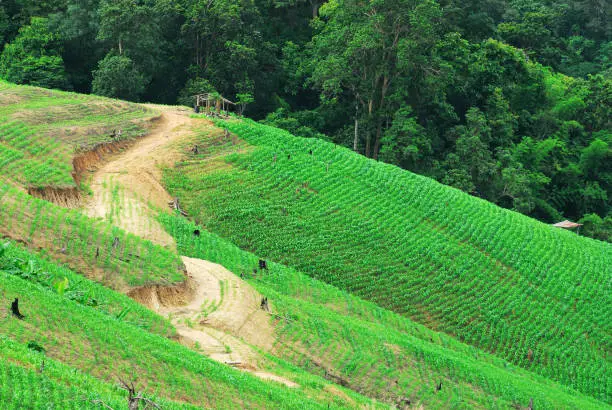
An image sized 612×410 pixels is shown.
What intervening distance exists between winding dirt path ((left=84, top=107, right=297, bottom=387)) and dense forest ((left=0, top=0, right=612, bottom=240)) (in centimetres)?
1003

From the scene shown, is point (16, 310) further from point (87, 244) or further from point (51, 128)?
point (51, 128)

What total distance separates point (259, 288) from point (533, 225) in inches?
657

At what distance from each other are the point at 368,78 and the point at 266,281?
883 inches

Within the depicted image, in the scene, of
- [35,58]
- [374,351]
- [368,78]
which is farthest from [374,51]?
[374,351]

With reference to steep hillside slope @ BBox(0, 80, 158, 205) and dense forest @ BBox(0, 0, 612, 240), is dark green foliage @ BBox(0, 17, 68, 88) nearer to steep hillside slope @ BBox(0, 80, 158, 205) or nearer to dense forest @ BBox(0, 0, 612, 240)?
dense forest @ BBox(0, 0, 612, 240)

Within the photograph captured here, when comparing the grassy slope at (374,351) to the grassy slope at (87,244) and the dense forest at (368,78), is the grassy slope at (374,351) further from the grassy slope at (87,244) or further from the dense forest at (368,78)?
the dense forest at (368,78)

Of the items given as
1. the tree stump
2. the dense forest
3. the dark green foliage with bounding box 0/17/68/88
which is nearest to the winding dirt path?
the tree stump

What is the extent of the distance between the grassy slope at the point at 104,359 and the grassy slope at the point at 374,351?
4281 mm

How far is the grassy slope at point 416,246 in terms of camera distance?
30359 millimetres

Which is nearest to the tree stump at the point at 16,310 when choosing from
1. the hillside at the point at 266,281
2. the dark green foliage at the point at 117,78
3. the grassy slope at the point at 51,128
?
the hillside at the point at 266,281

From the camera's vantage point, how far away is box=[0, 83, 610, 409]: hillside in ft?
53.0

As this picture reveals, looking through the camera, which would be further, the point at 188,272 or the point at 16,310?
the point at 188,272

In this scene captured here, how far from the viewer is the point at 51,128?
33156 mm

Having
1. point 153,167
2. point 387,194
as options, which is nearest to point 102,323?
point 153,167
